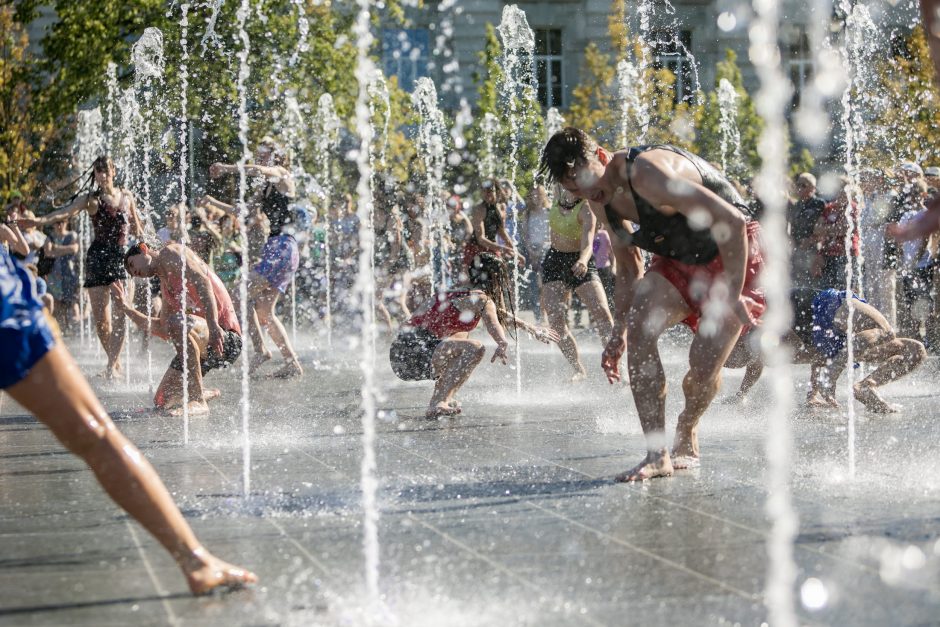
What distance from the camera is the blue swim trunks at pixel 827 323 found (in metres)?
8.62

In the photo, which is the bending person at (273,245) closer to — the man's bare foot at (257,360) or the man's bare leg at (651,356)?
the man's bare foot at (257,360)

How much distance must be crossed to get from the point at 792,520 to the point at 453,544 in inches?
46.0

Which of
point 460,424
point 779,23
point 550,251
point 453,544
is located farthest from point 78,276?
point 779,23

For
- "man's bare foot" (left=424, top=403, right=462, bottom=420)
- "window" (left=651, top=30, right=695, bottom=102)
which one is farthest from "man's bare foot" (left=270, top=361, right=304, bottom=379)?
"window" (left=651, top=30, right=695, bottom=102)

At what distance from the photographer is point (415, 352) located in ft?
30.2

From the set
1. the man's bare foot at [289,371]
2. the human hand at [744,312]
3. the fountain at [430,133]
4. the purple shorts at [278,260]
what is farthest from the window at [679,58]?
the human hand at [744,312]

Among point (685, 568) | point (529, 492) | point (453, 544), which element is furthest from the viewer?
point (529, 492)

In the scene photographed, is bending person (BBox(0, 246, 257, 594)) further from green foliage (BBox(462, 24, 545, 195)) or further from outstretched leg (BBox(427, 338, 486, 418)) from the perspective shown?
green foliage (BBox(462, 24, 545, 195))

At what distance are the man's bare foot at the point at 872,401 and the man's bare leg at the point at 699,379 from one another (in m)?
2.46

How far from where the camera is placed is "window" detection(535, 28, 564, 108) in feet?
125

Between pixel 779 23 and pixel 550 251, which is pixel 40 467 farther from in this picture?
pixel 779 23

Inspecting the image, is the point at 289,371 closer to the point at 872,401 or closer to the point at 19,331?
the point at 872,401

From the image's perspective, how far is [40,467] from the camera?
22.9 feet

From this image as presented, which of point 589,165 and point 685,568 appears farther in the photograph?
point 589,165
